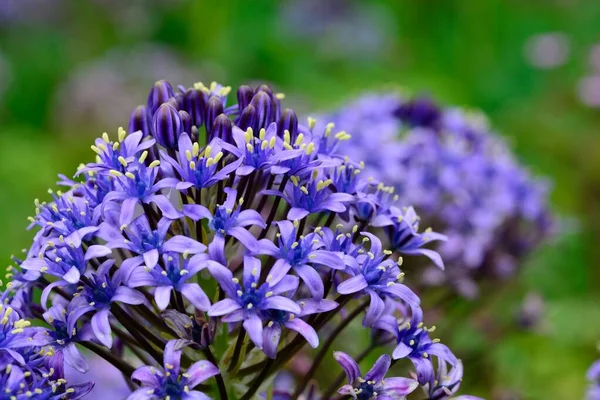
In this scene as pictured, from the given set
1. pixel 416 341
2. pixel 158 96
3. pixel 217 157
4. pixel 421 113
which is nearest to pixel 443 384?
pixel 416 341

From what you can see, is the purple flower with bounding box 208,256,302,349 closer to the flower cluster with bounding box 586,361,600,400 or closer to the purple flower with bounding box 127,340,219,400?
the purple flower with bounding box 127,340,219,400

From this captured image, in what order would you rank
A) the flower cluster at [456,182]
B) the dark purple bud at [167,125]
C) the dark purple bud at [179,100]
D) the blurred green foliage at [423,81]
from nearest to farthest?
the dark purple bud at [167,125] < the dark purple bud at [179,100] < the flower cluster at [456,182] < the blurred green foliage at [423,81]

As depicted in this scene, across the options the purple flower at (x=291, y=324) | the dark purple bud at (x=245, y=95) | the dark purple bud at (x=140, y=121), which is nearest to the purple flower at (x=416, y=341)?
the purple flower at (x=291, y=324)

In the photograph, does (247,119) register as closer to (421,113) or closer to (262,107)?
(262,107)

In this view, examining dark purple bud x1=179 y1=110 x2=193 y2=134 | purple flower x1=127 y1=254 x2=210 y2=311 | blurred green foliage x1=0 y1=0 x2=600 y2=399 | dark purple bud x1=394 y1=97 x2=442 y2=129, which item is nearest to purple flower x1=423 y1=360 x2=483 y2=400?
purple flower x1=127 y1=254 x2=210 y2=311

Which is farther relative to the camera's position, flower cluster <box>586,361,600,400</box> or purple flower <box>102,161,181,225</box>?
flower cluster <box>586,361,600,400</box>

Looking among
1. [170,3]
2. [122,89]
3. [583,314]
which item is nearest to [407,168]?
[583,314]

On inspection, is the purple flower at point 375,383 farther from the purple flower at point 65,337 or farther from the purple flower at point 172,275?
the purple flower at point 65,337
